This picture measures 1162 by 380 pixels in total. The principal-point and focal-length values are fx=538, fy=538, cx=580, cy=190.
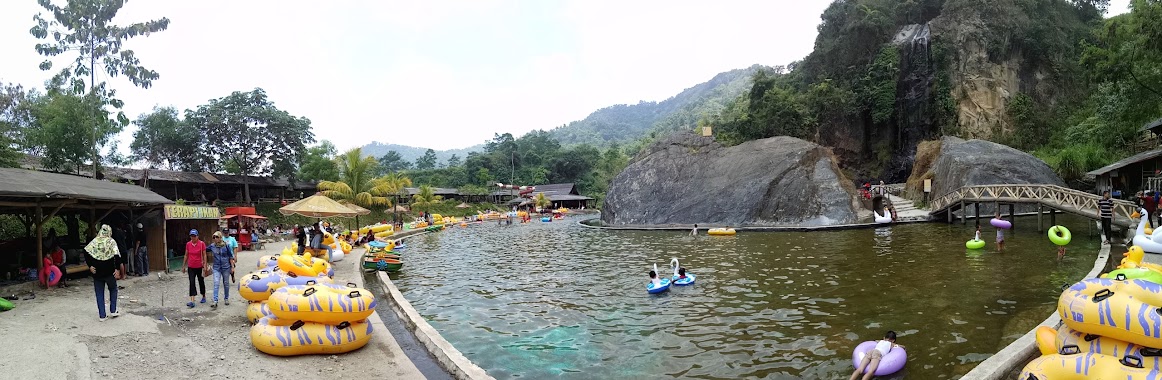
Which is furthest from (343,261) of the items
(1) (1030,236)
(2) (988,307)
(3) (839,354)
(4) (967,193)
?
(4) (967,193)

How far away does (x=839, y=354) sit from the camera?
825 centimetres

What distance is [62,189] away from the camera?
11.6 metres

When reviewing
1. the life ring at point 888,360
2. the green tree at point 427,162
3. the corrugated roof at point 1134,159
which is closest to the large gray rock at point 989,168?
the corrugated roof at point 1134,159

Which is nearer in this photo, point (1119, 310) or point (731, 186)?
point (1119, 310)

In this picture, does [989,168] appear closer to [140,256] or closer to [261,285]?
[261,285]

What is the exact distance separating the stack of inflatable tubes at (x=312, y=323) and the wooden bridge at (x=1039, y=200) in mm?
21899

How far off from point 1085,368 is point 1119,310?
0.67 meters

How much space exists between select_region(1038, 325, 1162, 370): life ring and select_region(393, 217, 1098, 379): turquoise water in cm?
149

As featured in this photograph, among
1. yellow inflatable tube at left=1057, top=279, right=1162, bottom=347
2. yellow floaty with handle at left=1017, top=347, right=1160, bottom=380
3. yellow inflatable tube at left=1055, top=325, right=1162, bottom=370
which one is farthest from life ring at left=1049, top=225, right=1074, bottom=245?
yellow floaty with handle at left=1017, top=347, right=1160, bottom=380

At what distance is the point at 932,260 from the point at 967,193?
12955mm

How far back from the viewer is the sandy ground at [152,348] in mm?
6691

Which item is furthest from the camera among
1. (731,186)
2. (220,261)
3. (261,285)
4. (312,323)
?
(731,186)

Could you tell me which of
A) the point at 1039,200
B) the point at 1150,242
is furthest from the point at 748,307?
the point at 1039,200

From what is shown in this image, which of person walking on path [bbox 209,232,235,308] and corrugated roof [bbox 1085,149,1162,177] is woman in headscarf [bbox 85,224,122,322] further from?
corrugated roof [bbox 1085,149,1162,177]
